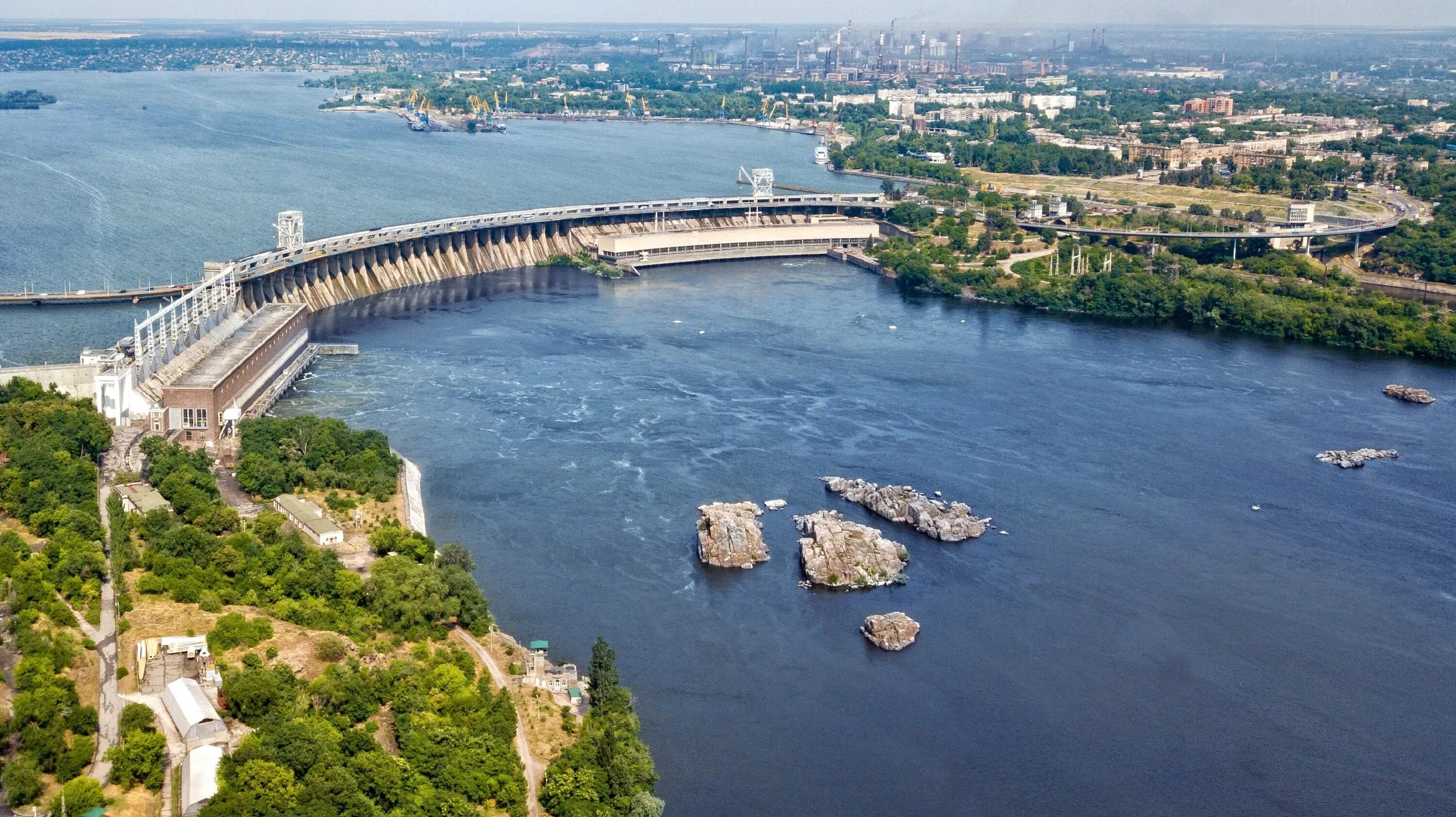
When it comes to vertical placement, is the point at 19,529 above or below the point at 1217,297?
above

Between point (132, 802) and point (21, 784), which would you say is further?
point (132, 802)


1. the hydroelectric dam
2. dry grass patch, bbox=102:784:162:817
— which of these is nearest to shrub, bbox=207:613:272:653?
dry grass patch, bbox=102:784:162:817

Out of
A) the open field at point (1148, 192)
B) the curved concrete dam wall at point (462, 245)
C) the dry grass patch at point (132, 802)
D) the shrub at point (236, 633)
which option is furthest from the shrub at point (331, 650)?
the open field at point (1148, 192)

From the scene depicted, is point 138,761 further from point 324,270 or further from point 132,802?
point 324,270

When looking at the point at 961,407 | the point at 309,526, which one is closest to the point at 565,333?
the point at 961,407

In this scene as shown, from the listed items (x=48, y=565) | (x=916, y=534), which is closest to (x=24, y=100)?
(x=48, y=565)

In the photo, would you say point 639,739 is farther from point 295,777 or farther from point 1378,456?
point 1378,456
